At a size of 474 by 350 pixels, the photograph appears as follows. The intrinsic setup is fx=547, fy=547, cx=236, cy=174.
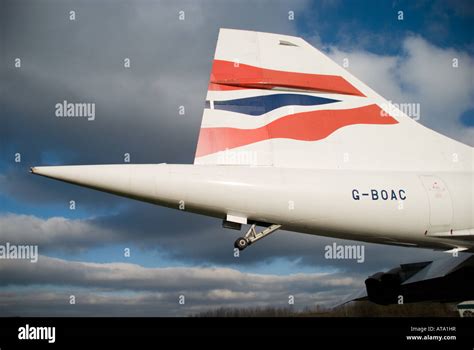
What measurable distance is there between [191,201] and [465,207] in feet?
15.6

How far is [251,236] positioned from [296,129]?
6.88ft

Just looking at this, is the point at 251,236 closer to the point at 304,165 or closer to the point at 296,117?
the point at 304,165

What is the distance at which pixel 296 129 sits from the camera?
921cm

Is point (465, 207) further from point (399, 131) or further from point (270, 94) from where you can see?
point (270, 94)

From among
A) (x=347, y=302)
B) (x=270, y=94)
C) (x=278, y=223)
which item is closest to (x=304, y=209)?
(x=278, y=223)

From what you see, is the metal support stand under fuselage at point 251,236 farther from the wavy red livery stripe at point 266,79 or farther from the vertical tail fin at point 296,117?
the wavy red livery stripe at point 266,79

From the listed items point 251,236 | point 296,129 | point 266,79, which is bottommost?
point 251,236

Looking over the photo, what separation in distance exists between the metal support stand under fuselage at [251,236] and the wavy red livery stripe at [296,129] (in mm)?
1414

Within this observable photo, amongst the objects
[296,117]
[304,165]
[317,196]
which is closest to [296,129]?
[296,117]

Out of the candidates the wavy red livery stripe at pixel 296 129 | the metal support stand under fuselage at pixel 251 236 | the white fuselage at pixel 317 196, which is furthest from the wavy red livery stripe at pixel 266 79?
the metal support stand under fuselage at pixel 251 236

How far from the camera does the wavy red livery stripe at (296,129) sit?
8.72 m

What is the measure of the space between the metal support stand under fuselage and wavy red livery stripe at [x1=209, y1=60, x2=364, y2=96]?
2455mm

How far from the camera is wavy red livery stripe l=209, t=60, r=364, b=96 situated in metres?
9.16

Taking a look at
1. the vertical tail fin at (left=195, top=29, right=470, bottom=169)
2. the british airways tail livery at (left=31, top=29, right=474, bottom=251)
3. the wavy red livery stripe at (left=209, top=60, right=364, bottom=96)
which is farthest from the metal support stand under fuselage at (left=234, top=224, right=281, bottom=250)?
the wavy red livery stripe at (left=209, top=60, right=364, bottom=96)
